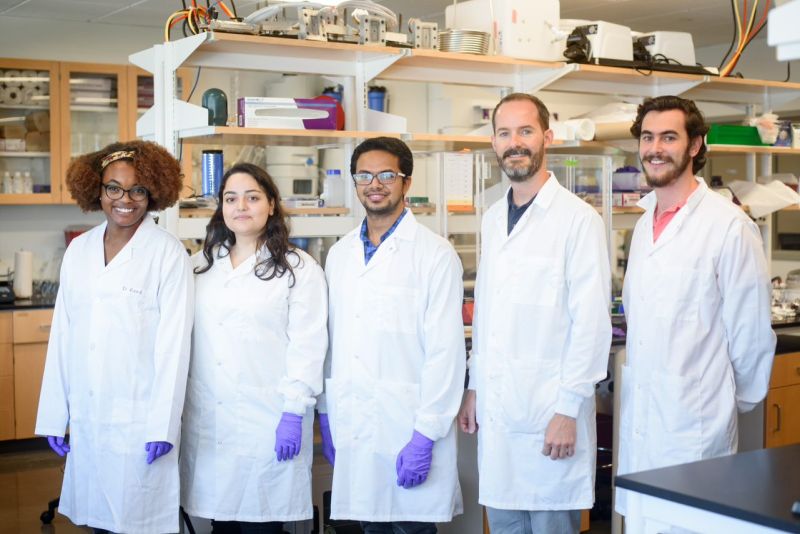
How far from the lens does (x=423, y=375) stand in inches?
106

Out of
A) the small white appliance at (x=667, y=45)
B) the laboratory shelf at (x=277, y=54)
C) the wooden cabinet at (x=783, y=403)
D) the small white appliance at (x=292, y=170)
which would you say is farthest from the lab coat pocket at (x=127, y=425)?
the small white appliance at (x=292, y=170)

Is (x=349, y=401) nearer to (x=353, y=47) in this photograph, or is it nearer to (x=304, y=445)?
(x=304, y=445)

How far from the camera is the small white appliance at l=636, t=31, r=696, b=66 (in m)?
4.61

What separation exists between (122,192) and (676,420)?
1.64 meters

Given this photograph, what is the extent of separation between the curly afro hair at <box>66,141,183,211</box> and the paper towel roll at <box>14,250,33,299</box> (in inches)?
113

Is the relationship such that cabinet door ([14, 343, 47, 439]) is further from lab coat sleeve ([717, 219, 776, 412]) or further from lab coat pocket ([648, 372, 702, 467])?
lab coat sleeve ([717, 219, 776, 412])

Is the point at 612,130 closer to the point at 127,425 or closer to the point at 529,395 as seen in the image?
the point at 529,395

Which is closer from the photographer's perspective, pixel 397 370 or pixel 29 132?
pixel 397 370

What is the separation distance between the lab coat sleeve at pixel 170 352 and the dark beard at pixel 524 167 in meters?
A: 0.93

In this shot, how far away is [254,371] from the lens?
8.97ft

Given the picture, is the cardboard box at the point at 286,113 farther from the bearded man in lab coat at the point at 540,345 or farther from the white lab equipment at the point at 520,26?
the bearded man in lab coat at the point at 540,345

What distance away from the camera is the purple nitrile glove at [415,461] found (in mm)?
2652

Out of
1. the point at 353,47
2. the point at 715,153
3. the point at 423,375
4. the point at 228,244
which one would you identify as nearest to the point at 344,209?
the point at 353,47

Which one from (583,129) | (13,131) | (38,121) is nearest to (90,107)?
(38,121)
